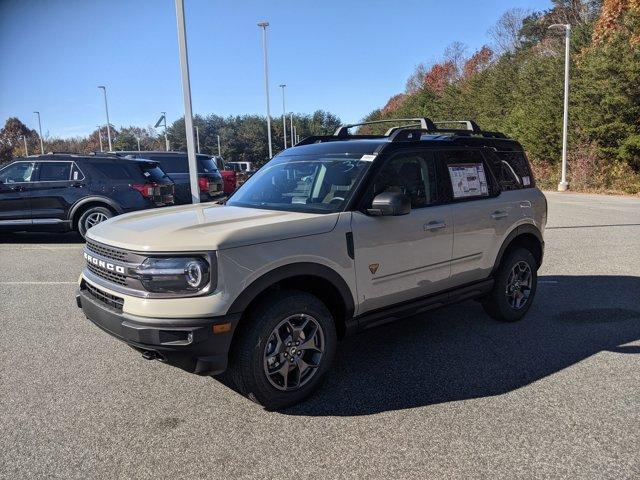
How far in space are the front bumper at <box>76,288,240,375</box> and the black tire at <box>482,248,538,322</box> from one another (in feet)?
9.58

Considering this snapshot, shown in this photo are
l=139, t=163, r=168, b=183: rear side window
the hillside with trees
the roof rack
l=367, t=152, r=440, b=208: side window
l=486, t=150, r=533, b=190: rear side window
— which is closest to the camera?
l=367, t=152, r=440, b=208: side window

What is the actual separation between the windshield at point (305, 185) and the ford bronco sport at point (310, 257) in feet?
0.04

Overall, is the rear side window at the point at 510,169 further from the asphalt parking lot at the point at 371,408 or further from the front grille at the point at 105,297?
the front grille at the point at 105,297

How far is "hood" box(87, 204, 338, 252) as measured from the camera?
125 inches

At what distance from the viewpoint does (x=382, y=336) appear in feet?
16.1

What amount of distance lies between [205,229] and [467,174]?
2563 mm

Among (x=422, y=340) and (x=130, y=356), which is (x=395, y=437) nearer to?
(x=422, y=340)

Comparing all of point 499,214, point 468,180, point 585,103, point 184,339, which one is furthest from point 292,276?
point 585,103

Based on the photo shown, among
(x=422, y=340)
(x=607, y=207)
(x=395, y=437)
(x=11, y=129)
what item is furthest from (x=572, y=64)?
(x=11, y=129)

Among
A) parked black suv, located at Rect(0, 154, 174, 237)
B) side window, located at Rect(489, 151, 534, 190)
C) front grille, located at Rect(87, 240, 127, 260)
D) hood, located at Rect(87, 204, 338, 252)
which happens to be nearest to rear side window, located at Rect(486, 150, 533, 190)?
side window, located at Rect(489, 151, 534, 190)

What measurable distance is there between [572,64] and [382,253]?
2857 centimetres

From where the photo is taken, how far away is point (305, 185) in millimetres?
4316

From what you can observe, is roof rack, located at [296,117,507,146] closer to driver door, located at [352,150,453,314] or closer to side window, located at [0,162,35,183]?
driver door, located at [352,150,453,314]

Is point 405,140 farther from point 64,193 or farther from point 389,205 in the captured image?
point 64,193
